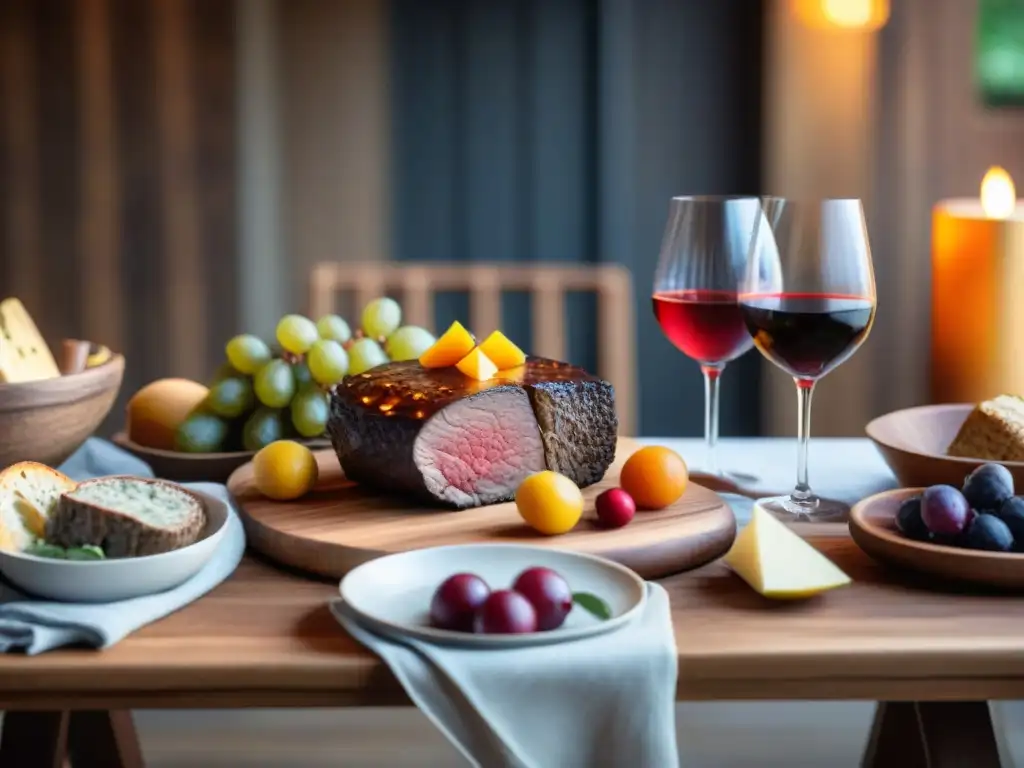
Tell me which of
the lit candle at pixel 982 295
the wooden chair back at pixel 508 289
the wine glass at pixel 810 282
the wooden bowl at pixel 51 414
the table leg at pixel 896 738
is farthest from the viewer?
the wooden chair back at pixel 508 289

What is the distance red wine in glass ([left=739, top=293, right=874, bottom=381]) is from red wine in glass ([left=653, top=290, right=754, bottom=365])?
12 cm

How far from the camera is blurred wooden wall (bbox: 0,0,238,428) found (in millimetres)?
3328

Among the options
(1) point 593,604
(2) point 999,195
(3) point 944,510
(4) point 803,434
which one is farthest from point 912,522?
(2) point 999,195

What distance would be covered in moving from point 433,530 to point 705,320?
37 centimetres

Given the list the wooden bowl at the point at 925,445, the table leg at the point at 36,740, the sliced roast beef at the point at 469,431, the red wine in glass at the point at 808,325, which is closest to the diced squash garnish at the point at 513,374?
the sliced roast beef at the point at 469,431

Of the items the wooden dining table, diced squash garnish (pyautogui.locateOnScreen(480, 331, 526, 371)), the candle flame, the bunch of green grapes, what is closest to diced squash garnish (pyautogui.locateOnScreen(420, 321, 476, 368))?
diced squash garnish (pyautogui.locateOnScreen(480, 331, 526, 371))

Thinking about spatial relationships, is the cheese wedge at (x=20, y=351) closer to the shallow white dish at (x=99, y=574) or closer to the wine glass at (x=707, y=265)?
the shallow white dish at (x=99, y=574)

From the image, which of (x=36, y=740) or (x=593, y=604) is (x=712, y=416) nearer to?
(x=593, y=604)

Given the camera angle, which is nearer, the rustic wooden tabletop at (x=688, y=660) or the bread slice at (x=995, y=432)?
the rustic wooden tabletop at (x=688, y=660)

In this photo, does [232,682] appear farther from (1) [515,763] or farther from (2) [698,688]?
(2) [698,688]

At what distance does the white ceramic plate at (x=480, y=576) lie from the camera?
830 millimetres

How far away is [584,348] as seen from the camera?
3.55m

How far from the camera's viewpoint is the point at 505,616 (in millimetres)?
830

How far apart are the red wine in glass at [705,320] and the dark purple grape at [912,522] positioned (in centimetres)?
28
